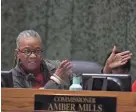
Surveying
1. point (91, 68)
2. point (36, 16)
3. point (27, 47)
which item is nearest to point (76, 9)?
point (36, 16)

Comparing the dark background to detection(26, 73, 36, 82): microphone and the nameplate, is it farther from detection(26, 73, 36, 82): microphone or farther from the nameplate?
the nameplate

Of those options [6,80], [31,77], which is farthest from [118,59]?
[6,80]

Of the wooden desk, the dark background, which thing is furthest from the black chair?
the dark background

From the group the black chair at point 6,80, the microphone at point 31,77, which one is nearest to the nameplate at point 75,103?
the black chair at point 6,80

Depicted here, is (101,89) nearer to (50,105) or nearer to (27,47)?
(50,105)

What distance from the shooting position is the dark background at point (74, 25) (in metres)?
5.55

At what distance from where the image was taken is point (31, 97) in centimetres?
247

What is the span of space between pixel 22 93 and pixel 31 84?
63cm

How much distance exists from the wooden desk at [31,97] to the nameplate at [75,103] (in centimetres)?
2

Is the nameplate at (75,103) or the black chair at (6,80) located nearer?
the nameplate at (75,103)

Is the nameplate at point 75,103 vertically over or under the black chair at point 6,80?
under

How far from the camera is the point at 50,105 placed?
8.07 feet

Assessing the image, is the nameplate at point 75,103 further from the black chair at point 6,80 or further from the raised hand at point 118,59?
the raised hand at point 118,59

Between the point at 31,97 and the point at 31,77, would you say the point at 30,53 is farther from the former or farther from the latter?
the point at 31,97
